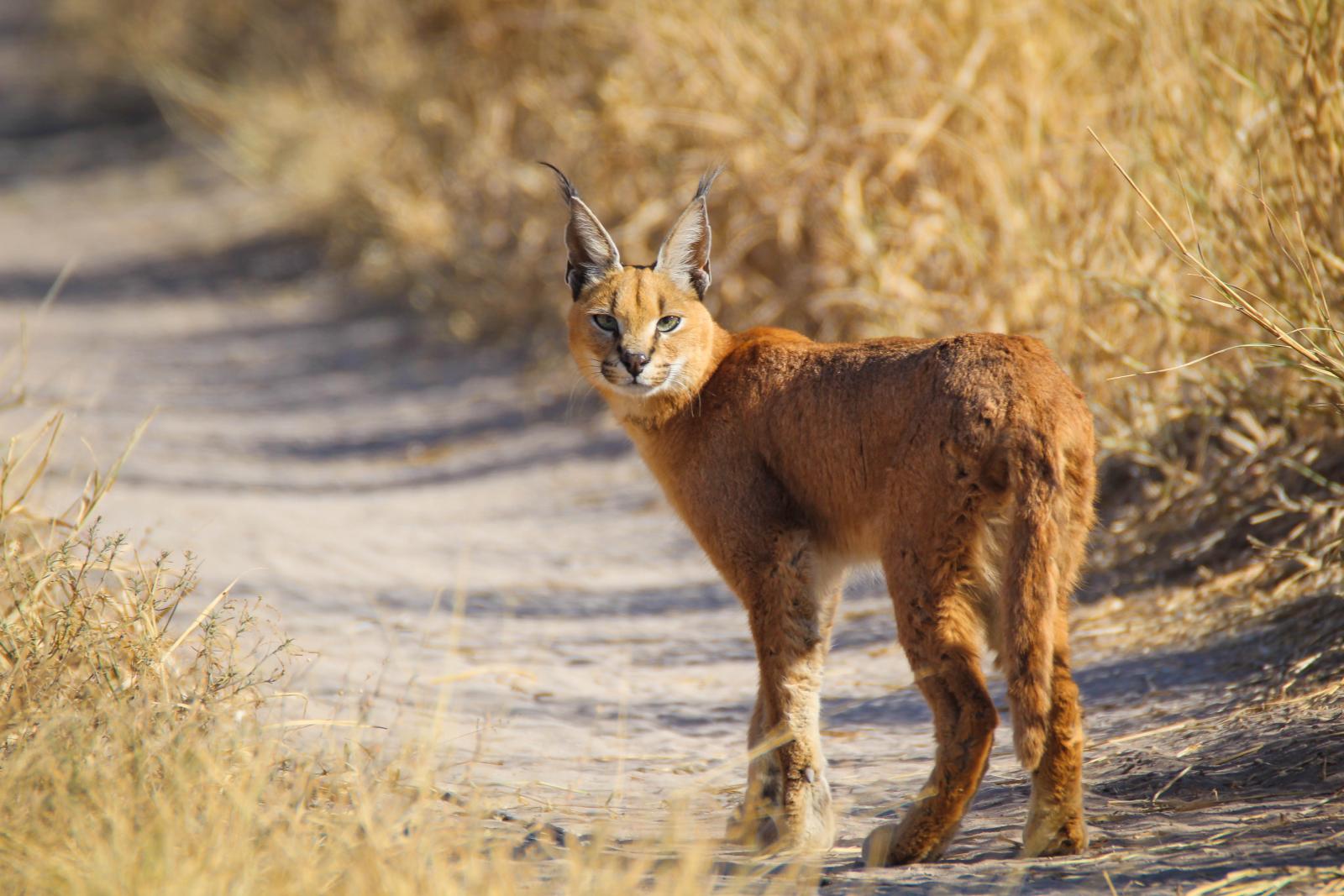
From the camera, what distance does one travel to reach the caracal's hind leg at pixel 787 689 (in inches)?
138

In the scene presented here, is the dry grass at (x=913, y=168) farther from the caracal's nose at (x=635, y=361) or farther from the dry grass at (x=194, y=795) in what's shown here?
the dry grass at (x=194, y=795)

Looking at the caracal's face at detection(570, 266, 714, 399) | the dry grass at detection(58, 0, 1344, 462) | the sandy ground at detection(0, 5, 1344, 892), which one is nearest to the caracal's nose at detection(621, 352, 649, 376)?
the caracal's face at detection(570, 266, 714, 399)

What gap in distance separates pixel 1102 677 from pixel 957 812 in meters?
1.71

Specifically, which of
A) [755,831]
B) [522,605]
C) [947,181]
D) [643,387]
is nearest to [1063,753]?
[755,831]

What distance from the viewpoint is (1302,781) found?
344 cm

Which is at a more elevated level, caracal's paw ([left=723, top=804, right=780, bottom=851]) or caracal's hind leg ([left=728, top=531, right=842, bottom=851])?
caracal's hind leg ([left=728, top=531, right=842, bottom=851])

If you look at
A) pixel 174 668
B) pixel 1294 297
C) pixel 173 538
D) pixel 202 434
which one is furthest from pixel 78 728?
pixel 202 434

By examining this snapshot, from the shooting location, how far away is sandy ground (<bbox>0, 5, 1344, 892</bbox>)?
3506 mm

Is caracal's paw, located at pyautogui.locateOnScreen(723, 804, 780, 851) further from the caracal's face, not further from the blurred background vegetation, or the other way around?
the blurred background vegetation

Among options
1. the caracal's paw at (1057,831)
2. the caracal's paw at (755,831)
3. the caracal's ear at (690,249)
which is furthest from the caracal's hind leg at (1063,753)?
the caracal's ear at (690,249)

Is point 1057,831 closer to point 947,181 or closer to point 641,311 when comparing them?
point 641,311

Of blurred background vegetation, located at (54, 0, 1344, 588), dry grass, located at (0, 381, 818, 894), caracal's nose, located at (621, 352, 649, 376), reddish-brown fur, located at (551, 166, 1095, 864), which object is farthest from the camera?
blurred background vegetation, located at (54, 0, 1344, 588)

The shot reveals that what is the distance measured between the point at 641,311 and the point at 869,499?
1.02m

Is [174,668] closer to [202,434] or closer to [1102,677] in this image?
[1102,677]
